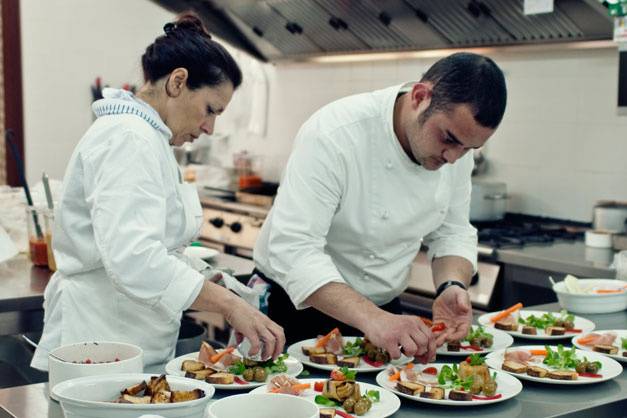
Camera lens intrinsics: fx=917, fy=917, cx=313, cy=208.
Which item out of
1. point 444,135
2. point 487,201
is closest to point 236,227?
point 487,201

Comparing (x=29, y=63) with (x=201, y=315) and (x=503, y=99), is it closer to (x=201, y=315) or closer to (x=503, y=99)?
(x=201, y=315)

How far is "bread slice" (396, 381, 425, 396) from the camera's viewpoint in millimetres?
1912

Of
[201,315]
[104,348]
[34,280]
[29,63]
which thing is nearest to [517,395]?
[104,348]

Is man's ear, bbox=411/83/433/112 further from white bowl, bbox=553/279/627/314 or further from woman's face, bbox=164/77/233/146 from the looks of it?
white bowl, bbox=553/279/627/314

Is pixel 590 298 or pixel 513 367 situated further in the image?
pixel 590 298

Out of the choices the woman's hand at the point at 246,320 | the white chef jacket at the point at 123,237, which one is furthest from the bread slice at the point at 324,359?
the white chef jacket at the point at 123,237

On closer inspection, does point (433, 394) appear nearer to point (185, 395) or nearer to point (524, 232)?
point (185, 395)

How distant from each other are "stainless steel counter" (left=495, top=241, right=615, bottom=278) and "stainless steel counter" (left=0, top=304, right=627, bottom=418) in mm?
1566

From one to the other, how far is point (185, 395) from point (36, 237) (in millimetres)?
2227

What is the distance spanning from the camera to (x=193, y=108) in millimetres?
2371

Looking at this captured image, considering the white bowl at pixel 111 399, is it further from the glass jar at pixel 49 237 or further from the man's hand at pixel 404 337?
the glass jar at pixel 49 237

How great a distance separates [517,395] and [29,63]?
5042 millimetres

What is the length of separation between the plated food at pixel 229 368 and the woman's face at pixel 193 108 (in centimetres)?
60

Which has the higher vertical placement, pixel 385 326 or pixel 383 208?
pixel 383 208
